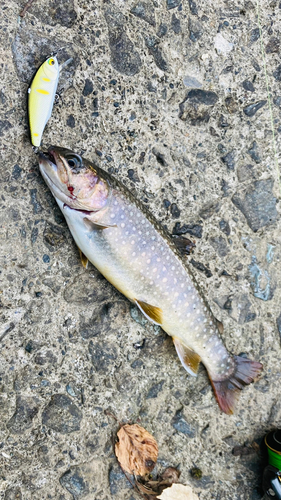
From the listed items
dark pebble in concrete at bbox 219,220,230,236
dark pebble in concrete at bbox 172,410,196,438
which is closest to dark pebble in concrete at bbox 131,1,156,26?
dark pebble in concrete at bbox 219,220,230,236

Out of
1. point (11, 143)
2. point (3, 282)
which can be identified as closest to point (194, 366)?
point (3, 282)

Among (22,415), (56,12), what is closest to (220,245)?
(22,415)

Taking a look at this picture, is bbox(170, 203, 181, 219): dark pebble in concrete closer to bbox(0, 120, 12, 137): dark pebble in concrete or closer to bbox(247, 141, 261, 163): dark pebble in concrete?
bbox(247, 141, 261, 163): dark pebble in concrete

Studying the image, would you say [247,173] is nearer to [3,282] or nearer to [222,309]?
[222,309]

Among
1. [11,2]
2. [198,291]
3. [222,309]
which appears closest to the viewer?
[11,2]

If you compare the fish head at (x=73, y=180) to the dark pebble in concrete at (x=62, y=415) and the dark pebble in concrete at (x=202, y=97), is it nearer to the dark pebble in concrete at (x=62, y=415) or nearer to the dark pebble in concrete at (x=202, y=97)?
the dark pebble in concrete at (x=202, y=97)

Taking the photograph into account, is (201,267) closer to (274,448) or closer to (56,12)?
(274,448)

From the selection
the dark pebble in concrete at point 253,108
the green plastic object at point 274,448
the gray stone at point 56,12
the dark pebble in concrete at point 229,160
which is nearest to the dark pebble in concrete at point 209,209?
the dark pebble in concrete at point 229,160
